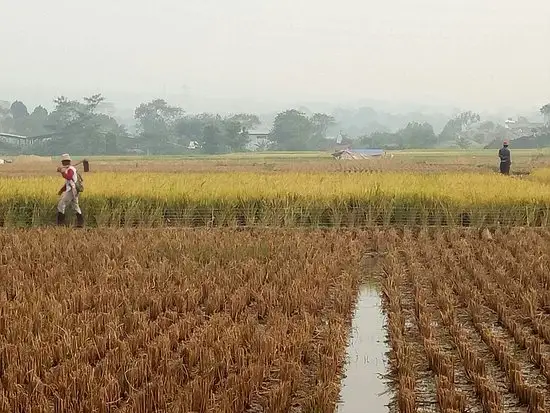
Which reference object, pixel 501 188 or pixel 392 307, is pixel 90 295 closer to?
pixel 392 307

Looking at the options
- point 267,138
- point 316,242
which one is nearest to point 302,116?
point 267,138

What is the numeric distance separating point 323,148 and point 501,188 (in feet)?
176

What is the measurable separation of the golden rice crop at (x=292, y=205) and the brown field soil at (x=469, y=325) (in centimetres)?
235

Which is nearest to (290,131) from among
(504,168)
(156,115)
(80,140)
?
(80,140)

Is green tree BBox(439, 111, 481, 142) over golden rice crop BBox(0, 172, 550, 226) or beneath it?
over

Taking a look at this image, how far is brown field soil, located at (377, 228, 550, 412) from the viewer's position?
3.85 metres

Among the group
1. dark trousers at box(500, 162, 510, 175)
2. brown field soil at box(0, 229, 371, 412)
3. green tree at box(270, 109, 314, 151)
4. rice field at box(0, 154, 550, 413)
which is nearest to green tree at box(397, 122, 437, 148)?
green tree at box(270, 109, 314, 151)

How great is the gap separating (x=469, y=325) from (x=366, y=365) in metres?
1.25

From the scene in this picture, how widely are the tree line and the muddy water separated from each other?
47.0m

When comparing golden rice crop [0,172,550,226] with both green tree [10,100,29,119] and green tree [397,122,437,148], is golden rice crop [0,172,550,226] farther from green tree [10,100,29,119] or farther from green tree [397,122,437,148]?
green tree [10,100,29,119]

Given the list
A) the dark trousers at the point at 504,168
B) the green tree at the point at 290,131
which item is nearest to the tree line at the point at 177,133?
the green tree at the point at 290,131

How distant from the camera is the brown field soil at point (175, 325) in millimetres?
3707

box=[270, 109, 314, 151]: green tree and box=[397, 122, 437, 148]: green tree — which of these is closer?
box=[270, 109, 314, 151]: green tree

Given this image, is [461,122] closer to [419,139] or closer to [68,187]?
[419,139]
